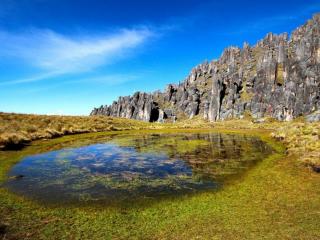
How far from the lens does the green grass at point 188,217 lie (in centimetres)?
1144

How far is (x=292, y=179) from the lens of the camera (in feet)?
66.9

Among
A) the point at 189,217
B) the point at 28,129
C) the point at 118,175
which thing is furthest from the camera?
the point at 28,129

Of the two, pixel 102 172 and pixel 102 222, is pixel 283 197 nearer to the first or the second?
pixel 102 222

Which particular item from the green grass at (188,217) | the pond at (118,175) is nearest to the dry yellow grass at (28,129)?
the pond at (118,175)

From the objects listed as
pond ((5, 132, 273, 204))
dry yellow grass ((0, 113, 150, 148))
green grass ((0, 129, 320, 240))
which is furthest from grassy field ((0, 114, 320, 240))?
dry yellow grass ((0, 113, 150, 148))

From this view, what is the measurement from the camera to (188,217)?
13266mm

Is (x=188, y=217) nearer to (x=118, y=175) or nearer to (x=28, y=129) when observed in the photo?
(x=118, y=175)

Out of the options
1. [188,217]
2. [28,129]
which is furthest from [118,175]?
[28,129]

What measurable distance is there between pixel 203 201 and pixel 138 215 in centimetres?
424

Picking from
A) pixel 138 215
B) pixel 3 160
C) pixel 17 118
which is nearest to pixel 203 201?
pixel 138 215

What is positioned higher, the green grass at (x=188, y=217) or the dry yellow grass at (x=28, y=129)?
the dry yellow grass at (x=28, y=129)

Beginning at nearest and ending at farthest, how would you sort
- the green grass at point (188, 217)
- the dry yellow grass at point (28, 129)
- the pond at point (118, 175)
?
the green grass at point (188, 217)
the pond at point (118, 175)
the dry yellow grass at point (28, 129)

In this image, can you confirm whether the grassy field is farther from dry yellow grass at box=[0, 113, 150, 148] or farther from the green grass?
dry yellow grass at box=[0, 113, 150, 148]

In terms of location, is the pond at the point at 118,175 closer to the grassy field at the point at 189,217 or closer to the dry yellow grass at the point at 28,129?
the grassy field at the point at 189,217
